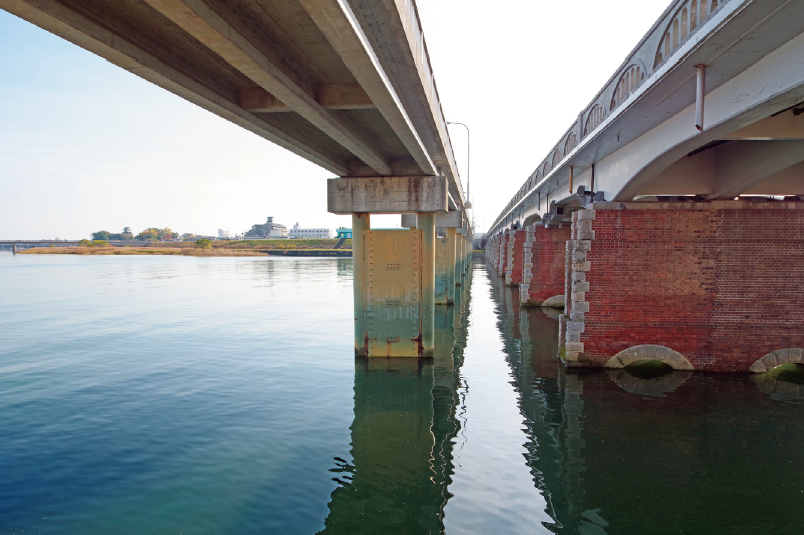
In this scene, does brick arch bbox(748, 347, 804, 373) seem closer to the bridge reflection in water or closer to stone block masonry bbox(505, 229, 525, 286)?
the bridge reflection in water

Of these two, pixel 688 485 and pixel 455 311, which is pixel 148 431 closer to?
pixel 688 485

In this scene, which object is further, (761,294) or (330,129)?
(761,294)

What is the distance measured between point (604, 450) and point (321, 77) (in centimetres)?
780

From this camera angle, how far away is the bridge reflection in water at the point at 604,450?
581 centimetres

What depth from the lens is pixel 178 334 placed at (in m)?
18.3

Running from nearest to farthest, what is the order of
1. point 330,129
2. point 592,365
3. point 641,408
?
point 330,129, point 641,408, point 592,365

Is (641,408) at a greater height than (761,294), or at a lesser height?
lesser

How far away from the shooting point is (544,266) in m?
24.1

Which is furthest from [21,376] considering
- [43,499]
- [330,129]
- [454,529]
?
[454,529]

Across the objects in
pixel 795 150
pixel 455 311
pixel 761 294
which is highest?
pixel 795 150

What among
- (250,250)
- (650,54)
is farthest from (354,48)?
(250,250)

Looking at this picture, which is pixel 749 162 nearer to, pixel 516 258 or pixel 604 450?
pixel 604 450

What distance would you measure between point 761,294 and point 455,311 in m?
14.7

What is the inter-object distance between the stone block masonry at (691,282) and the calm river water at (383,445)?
0.77 metres
